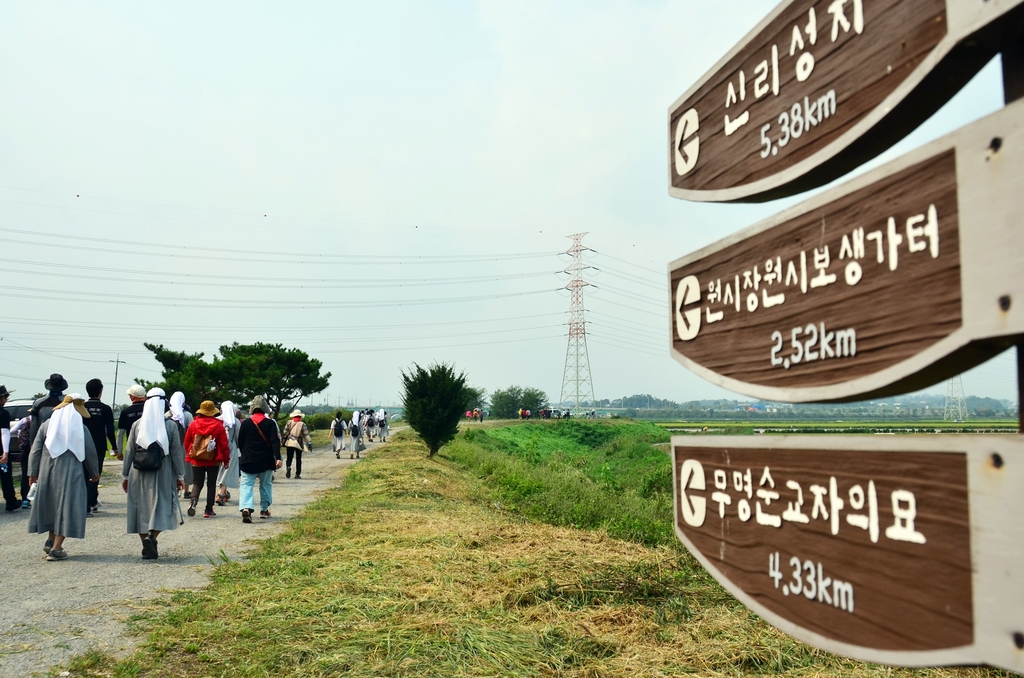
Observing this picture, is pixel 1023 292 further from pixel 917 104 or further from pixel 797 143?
pixel 797 143

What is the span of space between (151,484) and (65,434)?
107cm

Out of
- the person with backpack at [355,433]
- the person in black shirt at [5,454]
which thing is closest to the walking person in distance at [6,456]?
the person in black shirt at [5,454]

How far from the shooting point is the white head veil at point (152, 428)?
7918mm

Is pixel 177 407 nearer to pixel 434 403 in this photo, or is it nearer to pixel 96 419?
pixel 96 419

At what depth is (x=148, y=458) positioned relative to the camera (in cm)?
790

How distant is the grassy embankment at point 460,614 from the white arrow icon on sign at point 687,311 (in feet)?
7.65

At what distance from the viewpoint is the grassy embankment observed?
165 inches

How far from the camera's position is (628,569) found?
6191 mm

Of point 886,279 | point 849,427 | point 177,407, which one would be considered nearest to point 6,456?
point 177,407

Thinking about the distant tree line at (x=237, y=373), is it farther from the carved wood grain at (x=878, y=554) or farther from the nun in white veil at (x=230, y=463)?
the carved wood grain at (x=878, y=554)

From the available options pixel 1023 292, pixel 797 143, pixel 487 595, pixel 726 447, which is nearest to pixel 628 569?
pixel 487 595

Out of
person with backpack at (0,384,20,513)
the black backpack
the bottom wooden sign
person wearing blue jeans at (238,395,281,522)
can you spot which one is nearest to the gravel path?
person with backpack at (0,384,20,513)

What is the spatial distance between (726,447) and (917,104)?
3.32 ft

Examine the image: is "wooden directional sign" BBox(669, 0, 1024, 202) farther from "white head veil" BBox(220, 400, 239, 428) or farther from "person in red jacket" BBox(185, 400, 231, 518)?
"white head veil" BBox(220, 400, 239, 428)
